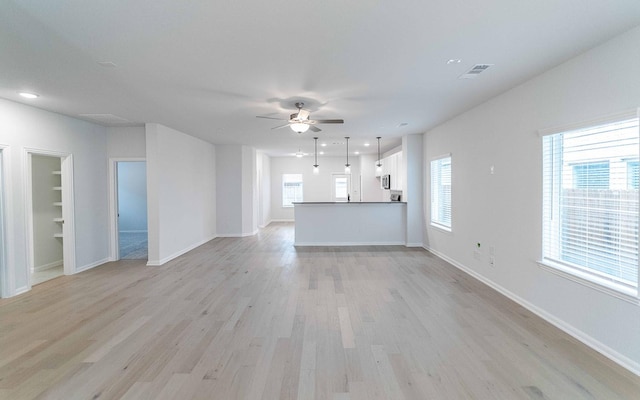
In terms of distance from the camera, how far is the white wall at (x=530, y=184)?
8.05 feet

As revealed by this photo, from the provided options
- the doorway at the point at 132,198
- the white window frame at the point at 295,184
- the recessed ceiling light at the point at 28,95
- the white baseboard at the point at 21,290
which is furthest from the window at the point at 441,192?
the doorway at the point at 132,198

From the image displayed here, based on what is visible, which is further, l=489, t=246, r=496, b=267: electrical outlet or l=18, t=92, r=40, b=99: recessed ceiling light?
l=489, t=246, r=496, b=267: electrical outlet

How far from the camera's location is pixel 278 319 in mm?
3254

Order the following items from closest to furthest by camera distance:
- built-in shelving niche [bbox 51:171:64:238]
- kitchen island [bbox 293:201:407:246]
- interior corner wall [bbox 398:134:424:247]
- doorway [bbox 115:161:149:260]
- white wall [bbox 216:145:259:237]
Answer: built-in shelving niche [bbox 51:171:64:238] → interior corner wall [bbox 398:134:424:247] → kitchen island [bbox 293:201:407:246] → white wall [bbox 216:145:259:237] → doorway [bbox 115:161:149:260]

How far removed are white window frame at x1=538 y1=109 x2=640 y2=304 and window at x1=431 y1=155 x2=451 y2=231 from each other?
2508mm

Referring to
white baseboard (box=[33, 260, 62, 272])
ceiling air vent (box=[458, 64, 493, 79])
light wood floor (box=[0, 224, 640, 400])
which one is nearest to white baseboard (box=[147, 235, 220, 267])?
light wood floor (box=[0, 224, 640, 400])

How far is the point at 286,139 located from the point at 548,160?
5631mm

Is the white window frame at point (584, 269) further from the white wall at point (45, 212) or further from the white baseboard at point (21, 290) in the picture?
the white wall at point (45, 212)

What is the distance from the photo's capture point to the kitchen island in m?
7.43

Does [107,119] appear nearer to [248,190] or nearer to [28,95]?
[28,95]

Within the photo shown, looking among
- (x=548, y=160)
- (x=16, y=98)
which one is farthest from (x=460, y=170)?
(x=16, y=98)

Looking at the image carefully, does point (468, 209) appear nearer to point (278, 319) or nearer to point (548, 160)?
point (548, 160)

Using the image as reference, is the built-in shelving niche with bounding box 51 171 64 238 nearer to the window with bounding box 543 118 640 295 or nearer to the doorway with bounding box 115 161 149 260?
the doorway with bounding box 115 161 149 260

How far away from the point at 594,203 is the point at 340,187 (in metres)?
9.53
